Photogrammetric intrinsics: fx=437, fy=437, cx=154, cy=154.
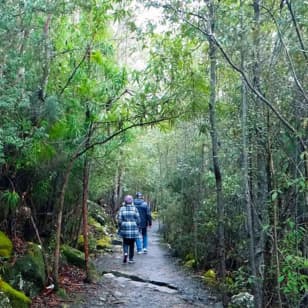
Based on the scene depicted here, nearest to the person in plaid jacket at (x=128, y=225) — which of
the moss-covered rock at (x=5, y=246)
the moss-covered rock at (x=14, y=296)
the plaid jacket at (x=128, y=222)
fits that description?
the plaid jacket at (x=128, y=222)

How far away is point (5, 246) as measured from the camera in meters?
7.29

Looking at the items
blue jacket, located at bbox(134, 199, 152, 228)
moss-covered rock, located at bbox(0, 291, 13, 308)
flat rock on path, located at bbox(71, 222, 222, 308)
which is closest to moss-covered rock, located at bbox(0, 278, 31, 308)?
moss-covered rock, located at bbox(0, 291, 13, 308)

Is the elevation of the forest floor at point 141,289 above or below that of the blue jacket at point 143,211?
below

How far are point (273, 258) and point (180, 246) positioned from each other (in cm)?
846

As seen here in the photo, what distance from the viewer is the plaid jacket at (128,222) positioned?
11.1 metres

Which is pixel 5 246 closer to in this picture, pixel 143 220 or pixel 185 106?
pixel 185 106

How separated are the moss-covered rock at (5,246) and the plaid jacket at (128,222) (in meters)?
3.95

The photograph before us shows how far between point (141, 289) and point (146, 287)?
0.76 feet

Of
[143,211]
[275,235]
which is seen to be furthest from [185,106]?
[143,211]

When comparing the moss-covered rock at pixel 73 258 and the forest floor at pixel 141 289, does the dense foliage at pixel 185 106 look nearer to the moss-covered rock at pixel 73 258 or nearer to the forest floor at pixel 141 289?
the moss-covered rock at pixel 73 258

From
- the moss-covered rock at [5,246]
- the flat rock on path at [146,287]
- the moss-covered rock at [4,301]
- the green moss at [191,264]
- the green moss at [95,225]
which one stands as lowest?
the flat rock on path at [146,287]

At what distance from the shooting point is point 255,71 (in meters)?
5.13

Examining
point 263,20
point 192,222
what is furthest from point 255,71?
point 192,222

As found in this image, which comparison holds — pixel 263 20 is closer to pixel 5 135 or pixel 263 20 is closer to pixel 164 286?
pixel 5 135
